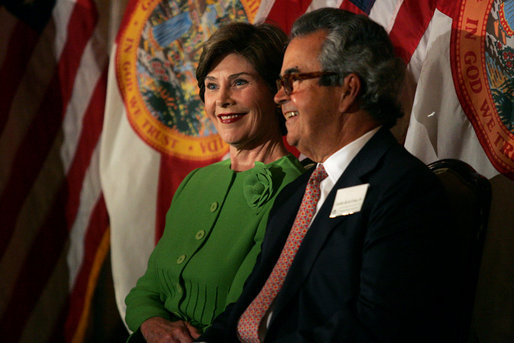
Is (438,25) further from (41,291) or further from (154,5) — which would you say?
(41,291)

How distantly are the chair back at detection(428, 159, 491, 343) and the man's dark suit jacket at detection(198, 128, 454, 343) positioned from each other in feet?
0.36

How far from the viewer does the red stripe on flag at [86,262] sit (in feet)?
10.9

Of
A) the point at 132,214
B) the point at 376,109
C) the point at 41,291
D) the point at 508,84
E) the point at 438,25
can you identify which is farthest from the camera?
the point at 41,291

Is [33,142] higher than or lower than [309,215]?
higher

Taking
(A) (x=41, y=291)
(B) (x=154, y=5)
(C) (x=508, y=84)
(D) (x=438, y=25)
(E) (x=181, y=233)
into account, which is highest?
(B) (x=154, y=5)

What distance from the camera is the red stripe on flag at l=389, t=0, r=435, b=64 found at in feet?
7.47

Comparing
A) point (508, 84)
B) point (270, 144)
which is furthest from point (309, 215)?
point (508, 84)

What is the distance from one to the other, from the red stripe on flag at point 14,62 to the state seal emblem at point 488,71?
2.31 meters

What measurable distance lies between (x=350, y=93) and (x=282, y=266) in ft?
1.62

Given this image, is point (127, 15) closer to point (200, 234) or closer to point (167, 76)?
point (167, 76)

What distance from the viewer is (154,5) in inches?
125

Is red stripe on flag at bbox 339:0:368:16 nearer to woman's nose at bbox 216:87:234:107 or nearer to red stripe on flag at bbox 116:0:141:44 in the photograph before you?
woman's nose at bbox 216:87:234:107

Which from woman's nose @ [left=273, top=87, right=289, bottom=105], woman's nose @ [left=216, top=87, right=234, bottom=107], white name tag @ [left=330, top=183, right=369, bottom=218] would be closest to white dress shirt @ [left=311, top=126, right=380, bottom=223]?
white name tag @ [left=330, top=183, right=369, bottom=218]

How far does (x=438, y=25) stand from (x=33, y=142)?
2254mm
